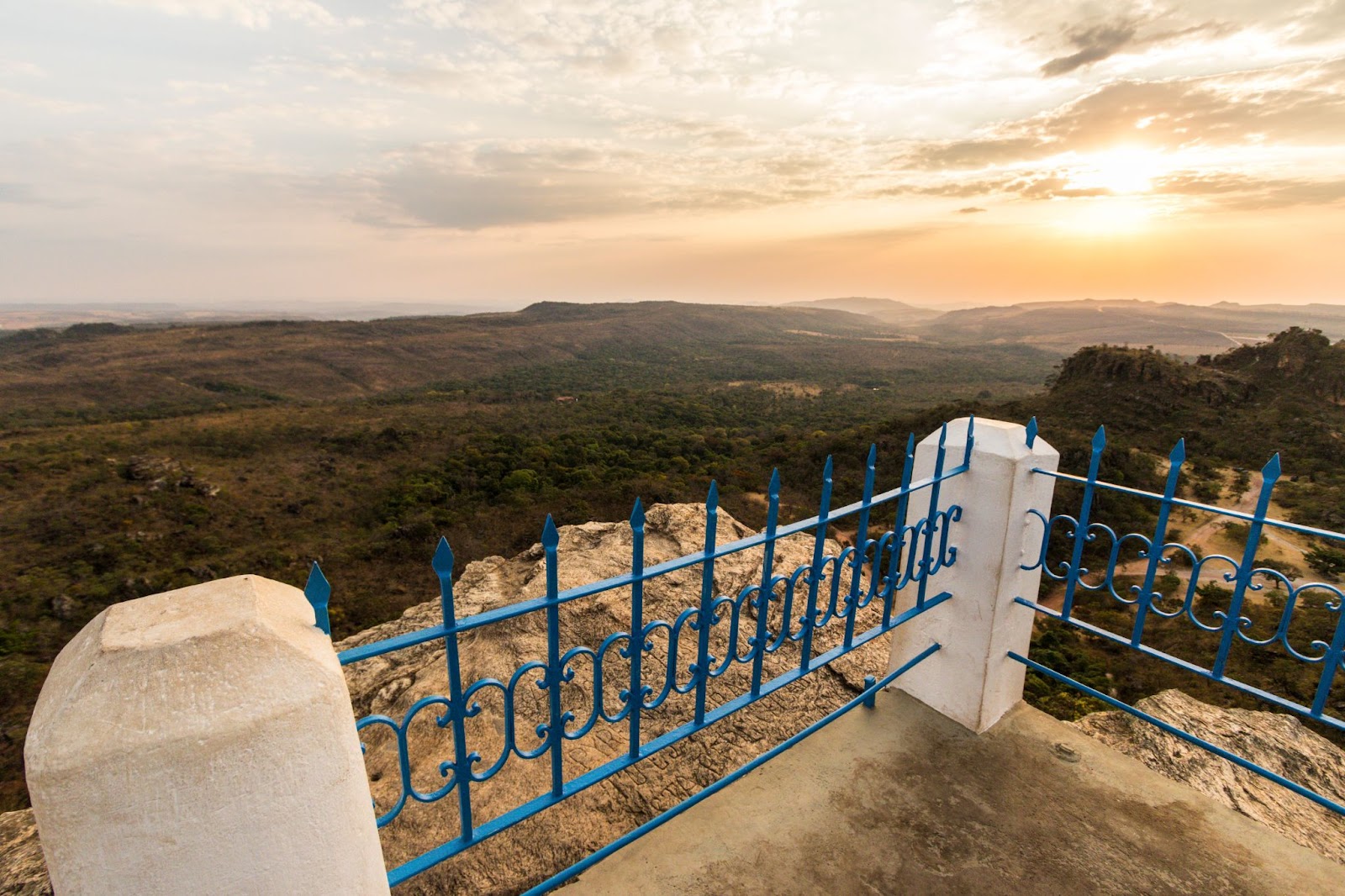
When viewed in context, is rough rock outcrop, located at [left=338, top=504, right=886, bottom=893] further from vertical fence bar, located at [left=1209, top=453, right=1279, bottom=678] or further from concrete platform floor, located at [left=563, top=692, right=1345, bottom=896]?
vertical fence bar, located at [left=1209, top=453, right=1279, bottom=678]

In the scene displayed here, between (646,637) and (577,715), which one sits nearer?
(646,637)

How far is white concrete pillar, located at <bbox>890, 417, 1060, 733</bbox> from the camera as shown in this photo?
337 centimetres

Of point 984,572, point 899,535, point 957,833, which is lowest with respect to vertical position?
point 957,833

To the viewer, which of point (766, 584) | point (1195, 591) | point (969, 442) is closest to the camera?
point (766, 584)

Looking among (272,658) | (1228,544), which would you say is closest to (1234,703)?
(1228,544)

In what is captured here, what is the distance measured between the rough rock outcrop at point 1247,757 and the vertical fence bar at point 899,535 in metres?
1.85

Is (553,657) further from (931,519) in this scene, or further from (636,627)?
(931,519)

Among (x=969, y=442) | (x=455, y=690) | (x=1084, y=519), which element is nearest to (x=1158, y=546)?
(x=1084, y=519)

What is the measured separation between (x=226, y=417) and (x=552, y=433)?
2203cm

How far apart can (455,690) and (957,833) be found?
8.07ft

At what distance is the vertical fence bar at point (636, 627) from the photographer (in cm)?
221

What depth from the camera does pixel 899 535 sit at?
3.20 meters

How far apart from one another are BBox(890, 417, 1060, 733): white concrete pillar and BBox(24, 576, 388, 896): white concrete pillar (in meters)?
3.00

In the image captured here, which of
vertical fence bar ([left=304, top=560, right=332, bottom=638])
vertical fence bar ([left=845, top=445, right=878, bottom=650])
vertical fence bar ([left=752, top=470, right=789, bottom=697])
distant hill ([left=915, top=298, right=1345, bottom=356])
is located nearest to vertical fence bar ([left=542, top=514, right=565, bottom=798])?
vertical fence bar ([left=304, top=560, right=332, bottom=638])
